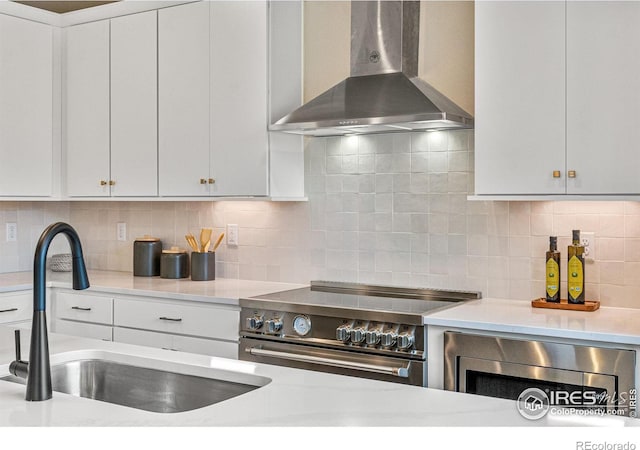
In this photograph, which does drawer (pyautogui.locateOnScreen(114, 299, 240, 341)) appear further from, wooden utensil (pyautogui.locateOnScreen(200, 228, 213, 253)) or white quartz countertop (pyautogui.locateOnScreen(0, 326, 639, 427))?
white quartz countertop (pyautogui.locateOnScreen(0, 326, 639, 427))

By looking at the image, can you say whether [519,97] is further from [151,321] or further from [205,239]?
[151,321]

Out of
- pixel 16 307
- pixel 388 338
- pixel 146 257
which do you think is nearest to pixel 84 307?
pixel 16 307

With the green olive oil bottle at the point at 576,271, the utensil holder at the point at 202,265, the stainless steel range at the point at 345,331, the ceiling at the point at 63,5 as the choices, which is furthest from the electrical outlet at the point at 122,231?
the green olive oil bottle at the point at 576,271

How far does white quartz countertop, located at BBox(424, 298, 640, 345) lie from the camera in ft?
8.67

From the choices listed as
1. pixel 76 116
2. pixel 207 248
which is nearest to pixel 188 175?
pixel 207 248

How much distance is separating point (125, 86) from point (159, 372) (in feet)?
8.35

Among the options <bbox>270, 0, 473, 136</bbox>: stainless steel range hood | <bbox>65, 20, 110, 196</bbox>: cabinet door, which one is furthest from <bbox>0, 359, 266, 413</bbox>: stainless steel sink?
<bbox>65, 20, 110, 196</bbox>: cabinet door

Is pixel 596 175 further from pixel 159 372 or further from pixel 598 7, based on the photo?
pixel 159 372

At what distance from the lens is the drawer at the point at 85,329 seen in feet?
13.1

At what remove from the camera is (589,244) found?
10.7ft

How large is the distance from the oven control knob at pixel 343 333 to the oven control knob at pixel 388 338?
16 centimetres

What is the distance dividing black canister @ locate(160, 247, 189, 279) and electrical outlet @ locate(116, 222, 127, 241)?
25.3 inches

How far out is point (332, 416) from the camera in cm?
164

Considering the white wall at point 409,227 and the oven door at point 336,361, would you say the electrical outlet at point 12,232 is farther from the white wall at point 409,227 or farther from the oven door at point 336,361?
the oven door at point 336,361
